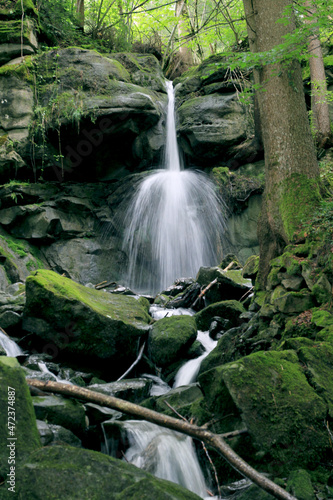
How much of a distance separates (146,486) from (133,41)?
18120mm

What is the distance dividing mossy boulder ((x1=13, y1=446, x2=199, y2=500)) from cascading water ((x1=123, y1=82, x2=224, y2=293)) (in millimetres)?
9743

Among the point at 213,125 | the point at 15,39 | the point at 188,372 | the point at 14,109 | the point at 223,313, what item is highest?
the point at 15,39

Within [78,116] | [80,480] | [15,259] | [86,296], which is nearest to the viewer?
[80,480]

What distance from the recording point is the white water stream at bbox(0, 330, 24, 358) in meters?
5.06

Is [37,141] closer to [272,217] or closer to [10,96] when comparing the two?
[10,96]

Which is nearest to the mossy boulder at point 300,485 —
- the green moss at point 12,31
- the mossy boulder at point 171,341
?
the mossy boulder at point 171,341

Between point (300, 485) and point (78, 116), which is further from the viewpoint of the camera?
point (78, 116)

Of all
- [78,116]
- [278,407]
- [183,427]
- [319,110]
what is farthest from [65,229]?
[183,427]

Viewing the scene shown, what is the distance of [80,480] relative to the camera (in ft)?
6.37

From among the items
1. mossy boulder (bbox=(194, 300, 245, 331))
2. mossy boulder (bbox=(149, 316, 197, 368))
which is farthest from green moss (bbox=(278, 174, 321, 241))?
mossy boulder (bbox=(149, 316, 197, 368))

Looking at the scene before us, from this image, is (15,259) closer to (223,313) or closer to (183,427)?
(223,313)

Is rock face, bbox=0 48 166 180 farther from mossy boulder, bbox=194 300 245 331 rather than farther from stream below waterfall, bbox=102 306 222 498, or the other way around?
stream below waterfall, bbox=102 306 222 498

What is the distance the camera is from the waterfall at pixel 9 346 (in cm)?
507

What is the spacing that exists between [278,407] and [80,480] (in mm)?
1570
